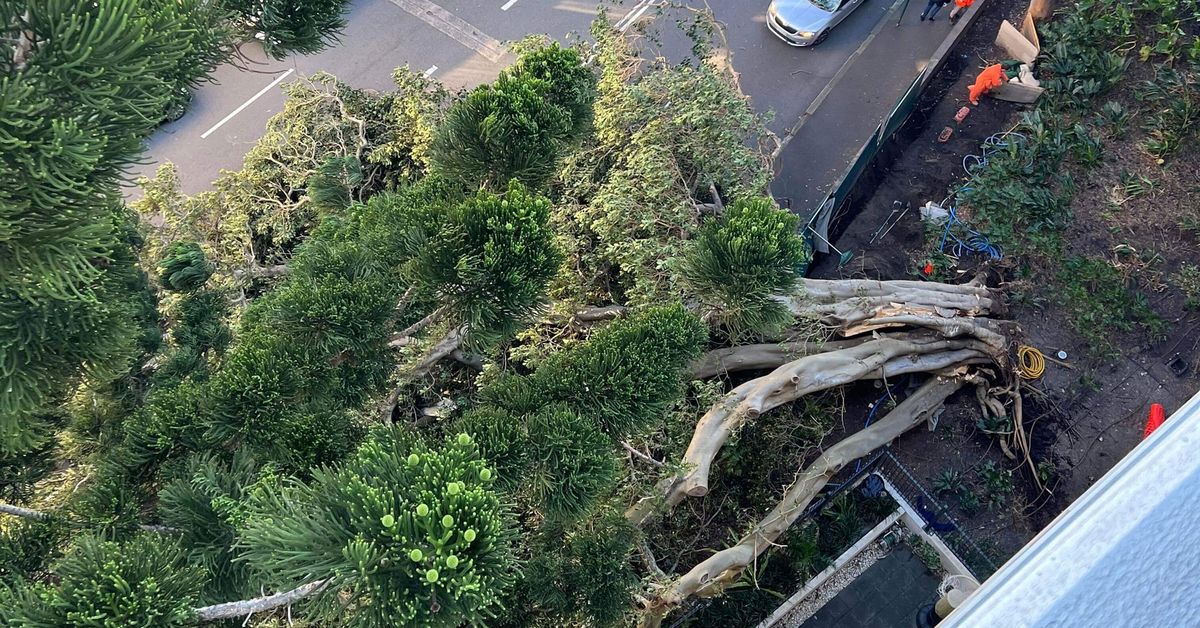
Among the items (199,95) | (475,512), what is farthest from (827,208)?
(199,95)

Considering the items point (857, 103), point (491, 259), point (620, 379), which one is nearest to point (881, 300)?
point (857, 103)

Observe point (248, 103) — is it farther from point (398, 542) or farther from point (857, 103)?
point (398, 542)

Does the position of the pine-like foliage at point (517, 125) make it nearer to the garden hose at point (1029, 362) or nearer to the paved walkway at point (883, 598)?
the paved walkway at point (883, 598)

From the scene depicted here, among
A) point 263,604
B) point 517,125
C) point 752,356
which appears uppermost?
point 517,125

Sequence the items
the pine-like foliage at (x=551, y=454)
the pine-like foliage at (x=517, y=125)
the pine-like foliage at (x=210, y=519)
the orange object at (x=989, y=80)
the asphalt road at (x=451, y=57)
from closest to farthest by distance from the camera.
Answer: the pine-like foliage at (x=210, y=519)
the pine-like foliage at (x=551, y=454)
the pine-like foliage at (x=517, y=125)
the orange object at (x=989, y=80)
the asphalt road at (x=451, y=57)

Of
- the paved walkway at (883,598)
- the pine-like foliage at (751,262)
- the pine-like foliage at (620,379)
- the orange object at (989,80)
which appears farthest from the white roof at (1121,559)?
the orange object at (989,80)

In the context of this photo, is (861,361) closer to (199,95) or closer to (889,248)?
(889,248)
